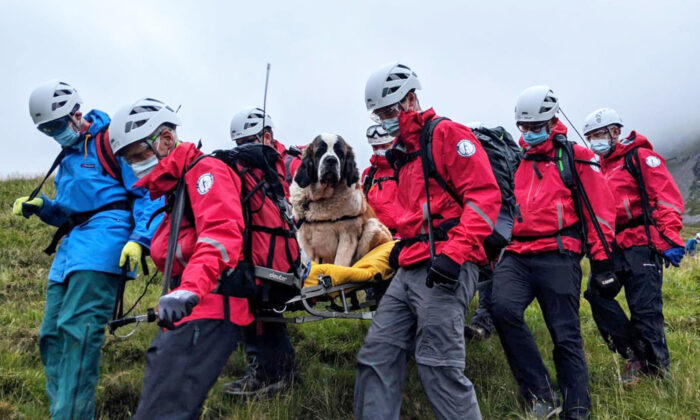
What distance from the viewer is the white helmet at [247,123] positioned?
8398 millimetres

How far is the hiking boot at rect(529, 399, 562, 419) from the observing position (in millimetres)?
4633

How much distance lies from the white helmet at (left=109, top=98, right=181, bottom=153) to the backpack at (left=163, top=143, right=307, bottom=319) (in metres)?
0.61

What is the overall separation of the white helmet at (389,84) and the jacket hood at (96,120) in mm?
2288

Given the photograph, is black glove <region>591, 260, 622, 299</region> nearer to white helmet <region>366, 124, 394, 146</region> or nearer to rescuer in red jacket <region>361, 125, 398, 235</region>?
rescuer in red jacket <region>361, 125, 398, 235</region>

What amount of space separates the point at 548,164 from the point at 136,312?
17.6 feet

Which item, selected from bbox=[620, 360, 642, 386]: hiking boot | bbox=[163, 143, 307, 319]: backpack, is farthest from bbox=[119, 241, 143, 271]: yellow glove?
bbox=[620, 360, 642, 386]: hiking boot

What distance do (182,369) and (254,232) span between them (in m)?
0.95

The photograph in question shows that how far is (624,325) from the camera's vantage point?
6223 millimetres

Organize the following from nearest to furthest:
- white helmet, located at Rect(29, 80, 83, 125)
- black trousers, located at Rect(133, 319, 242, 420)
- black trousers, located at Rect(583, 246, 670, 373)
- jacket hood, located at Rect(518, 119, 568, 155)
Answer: black trousers, located at Rect(133, 319, 242, 420), white helmet, located at Rect(29, 80, 83, 125), jacket hood, located at Rect(518, 119, 568, 155), black trousers, located at Rect(583, 246, 670, 373)

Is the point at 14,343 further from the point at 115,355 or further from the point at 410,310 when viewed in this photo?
the point at 410,310

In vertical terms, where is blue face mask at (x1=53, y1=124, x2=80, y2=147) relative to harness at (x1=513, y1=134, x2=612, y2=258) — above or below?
above

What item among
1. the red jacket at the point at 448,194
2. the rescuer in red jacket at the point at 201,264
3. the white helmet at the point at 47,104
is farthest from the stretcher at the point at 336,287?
the white helmet at the point at 47,104

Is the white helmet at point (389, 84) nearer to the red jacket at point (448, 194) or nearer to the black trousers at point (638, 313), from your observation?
the red jacket at point (448, 194)

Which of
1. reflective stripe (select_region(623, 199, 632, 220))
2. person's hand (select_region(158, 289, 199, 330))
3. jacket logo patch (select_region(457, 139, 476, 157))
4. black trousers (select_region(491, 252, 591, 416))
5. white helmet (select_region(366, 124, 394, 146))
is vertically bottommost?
black trousers (select_region(491, 252, 591, 416))
